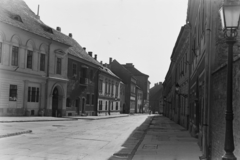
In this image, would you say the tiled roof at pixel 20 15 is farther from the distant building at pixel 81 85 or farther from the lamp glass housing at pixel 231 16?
the lamp glass housing at pixel 231 16

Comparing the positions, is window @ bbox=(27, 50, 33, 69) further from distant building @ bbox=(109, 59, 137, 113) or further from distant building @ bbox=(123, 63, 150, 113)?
distant building @ bbox=(123, 63, 150, 113)

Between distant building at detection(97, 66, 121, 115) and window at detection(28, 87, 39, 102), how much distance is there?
17618 millimetres

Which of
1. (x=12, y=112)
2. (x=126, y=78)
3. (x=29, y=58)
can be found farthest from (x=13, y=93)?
(x=126, y=78)

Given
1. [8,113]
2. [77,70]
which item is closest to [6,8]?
[8,113]

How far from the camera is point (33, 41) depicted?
3005 cm

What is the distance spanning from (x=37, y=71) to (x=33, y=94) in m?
2.47

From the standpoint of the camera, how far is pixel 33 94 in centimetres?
3022

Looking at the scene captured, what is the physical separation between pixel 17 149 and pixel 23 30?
20342 millimetres

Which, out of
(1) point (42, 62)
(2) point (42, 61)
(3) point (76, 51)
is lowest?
(1) point (42, 62)

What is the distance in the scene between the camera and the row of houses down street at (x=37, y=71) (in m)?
26.8

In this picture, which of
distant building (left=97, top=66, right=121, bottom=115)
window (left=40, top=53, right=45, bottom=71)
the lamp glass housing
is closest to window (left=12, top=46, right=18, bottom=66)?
window (left=40, top=53, right=45, bottom=71)

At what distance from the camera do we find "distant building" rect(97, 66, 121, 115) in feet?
161

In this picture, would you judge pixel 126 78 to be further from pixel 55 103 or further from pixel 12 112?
pixel 12 112

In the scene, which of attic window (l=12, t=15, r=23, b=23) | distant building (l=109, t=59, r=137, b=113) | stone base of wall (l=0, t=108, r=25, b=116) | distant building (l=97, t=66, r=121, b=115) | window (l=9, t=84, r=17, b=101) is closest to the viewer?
stone base of wall (l=0, t=108, r=25, b=116)
